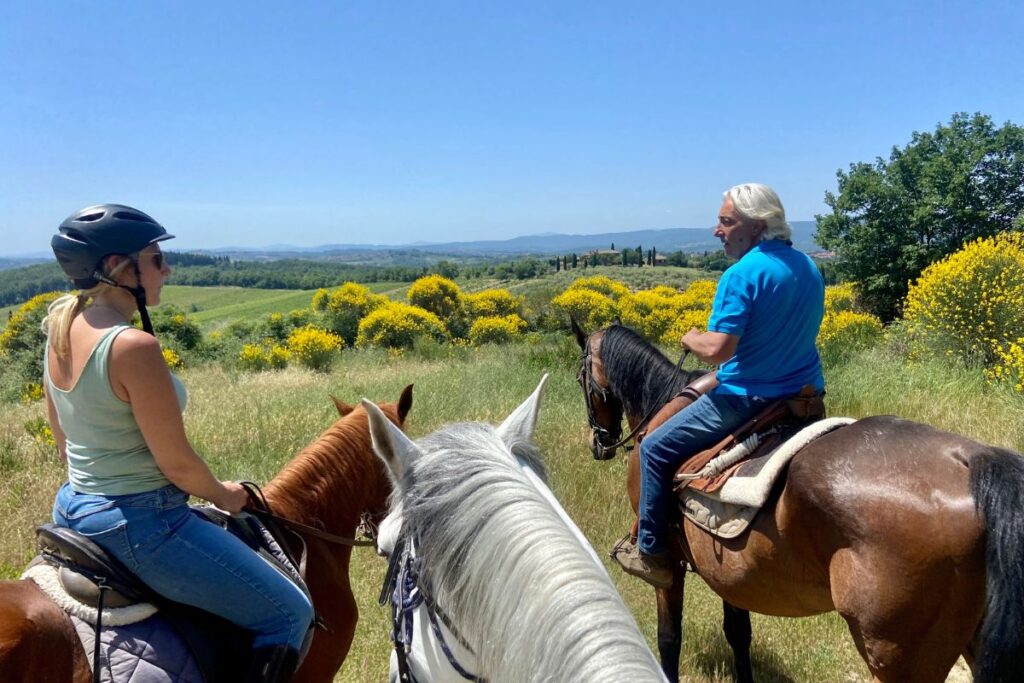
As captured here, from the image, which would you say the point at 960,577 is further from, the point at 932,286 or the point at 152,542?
the point at 932,286

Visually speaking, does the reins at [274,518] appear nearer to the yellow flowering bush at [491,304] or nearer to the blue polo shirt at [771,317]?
the blue polo shirt at [771,317]

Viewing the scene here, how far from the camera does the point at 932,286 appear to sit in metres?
9.75

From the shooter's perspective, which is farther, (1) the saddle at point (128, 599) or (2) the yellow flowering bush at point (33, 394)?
(2) the yellow flowering bush at point (33, 394)

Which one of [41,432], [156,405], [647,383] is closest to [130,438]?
[156,405]

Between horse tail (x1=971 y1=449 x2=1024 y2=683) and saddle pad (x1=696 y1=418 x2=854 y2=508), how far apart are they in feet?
2.11

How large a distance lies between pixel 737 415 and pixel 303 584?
2149 mm

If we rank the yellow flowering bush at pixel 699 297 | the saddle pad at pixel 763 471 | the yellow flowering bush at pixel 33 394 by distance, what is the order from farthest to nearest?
the yellow flowering bush at pixel 699 297 < the yellow flowering bush at pixel 33 394 < the saddle pad at pixel 763 471

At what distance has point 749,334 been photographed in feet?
9.80

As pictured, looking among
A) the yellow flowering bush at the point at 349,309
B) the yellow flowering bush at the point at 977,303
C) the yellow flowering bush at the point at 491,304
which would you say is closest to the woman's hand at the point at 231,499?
the yellow flowering bush at the point at 977,303

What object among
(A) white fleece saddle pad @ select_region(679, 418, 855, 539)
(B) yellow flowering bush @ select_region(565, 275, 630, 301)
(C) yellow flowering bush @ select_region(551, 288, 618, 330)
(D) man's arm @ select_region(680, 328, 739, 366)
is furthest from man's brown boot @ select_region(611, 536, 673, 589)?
(B) yellow flowering bush @ select_region(565, 275, 630, 301)

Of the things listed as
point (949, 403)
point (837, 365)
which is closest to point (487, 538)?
point (949, 403)

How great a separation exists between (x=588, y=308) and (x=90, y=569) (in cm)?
1562

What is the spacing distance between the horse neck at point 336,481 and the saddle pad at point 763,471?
5.35 feet

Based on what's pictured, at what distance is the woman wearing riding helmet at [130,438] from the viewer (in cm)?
177
